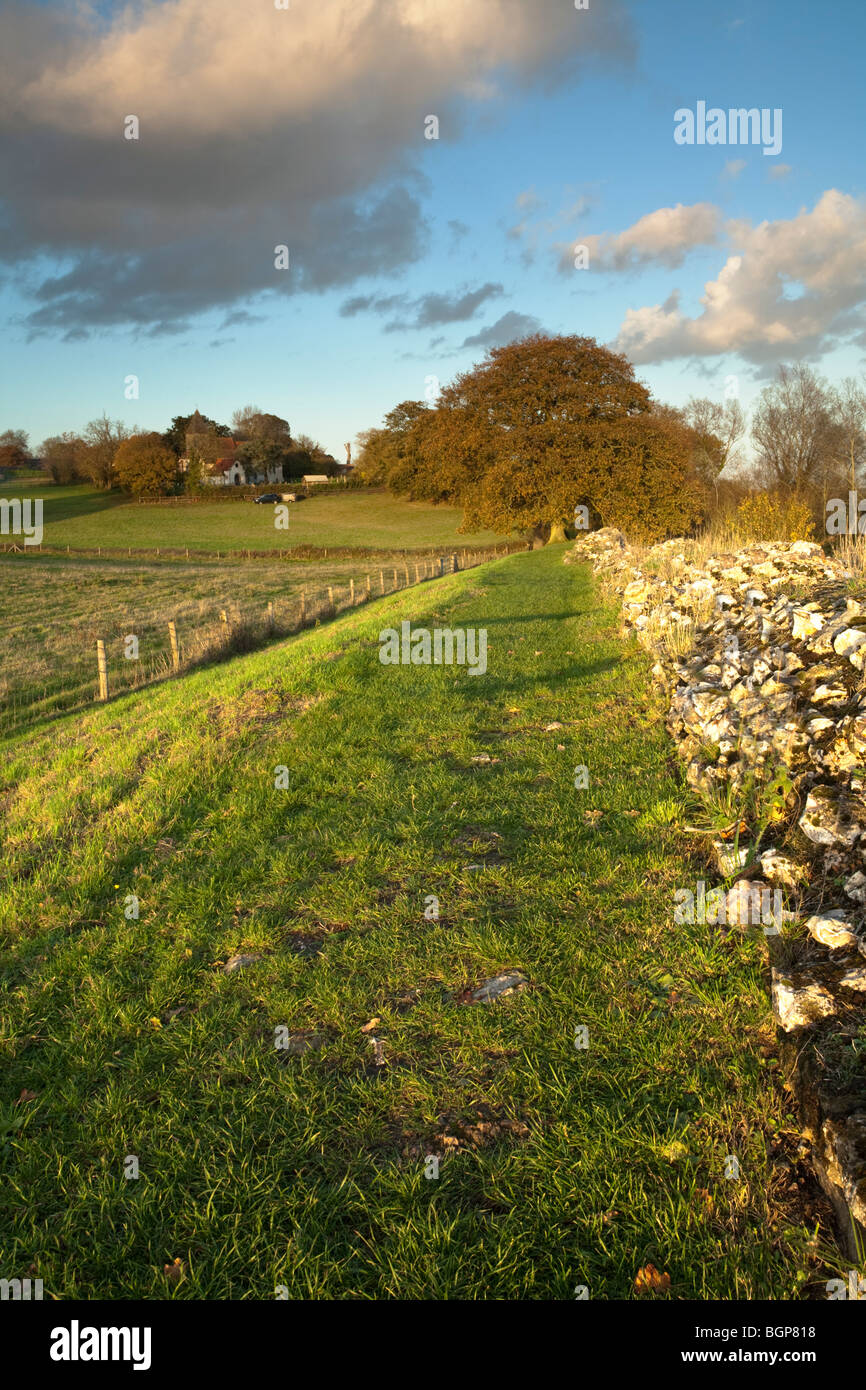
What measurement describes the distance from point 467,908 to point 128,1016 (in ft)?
7.04

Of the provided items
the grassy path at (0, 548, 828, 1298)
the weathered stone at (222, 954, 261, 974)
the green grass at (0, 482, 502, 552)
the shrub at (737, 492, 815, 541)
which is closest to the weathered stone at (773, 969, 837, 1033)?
the grassy path at (0, 548, 828, 1298)

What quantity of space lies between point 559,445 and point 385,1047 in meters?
43.7

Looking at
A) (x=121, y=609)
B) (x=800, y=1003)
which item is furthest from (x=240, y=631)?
(x=800, y=1003)

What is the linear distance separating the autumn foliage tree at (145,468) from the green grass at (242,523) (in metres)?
2.68

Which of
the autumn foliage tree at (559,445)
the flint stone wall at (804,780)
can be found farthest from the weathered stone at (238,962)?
the autumn foliage tree at (559,445)

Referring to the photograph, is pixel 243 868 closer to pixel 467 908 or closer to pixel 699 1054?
pixel 467 908

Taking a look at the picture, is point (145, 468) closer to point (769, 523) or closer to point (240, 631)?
point (240, 631)

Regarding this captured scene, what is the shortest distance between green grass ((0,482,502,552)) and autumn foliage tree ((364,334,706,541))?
1500 centimetres

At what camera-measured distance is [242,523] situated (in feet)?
252

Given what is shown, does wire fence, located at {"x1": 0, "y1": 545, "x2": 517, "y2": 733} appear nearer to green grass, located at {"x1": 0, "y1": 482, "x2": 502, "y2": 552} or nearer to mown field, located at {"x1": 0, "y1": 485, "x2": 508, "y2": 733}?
mown field, located at {"x1": 0, "y1": 485, "x2": 508, "y2": 733}

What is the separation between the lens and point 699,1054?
3.39 m

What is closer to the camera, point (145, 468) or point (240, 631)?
point (240, 631)

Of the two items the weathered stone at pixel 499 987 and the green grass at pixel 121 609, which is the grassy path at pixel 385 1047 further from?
the green grass at pixel 121 609
